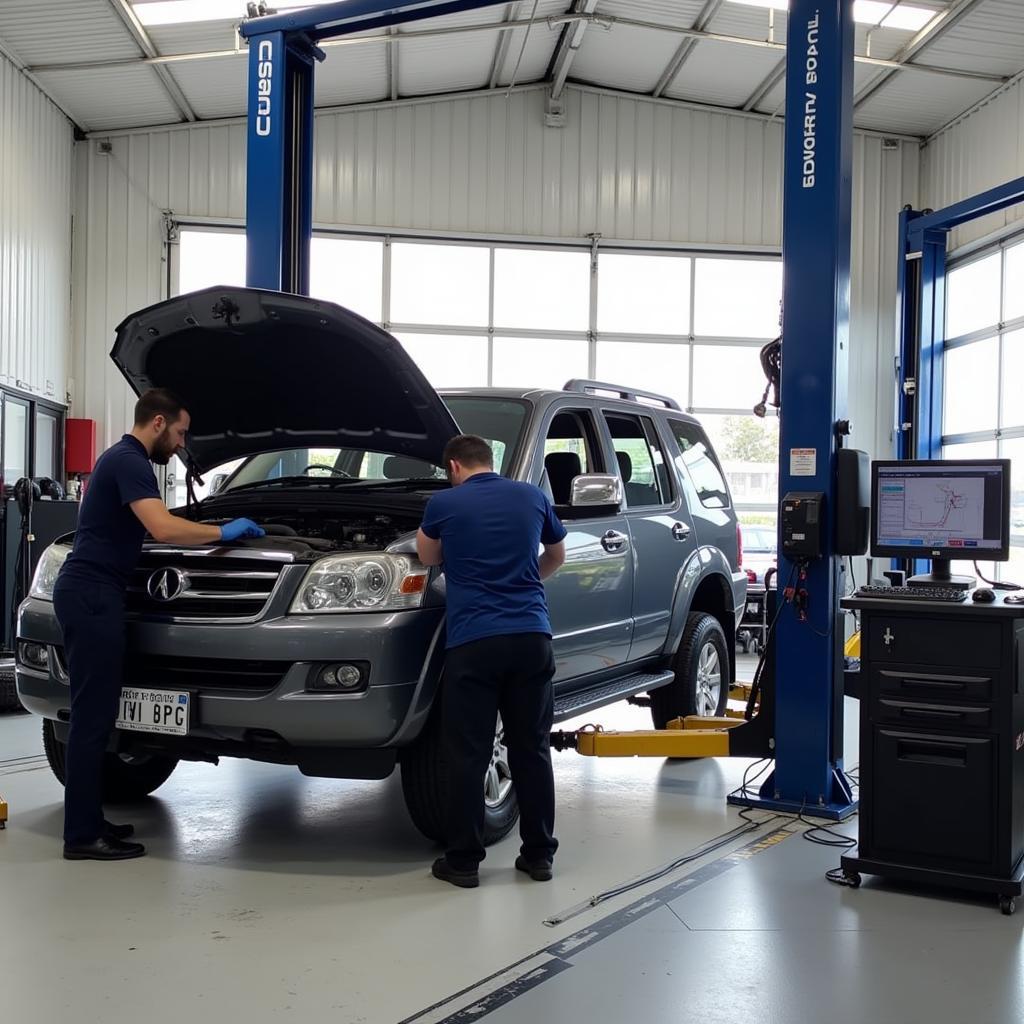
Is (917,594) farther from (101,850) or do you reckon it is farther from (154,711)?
(101,850)

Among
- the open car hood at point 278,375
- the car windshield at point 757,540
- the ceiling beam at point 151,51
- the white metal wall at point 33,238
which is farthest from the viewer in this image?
the car windshield at point 757,540

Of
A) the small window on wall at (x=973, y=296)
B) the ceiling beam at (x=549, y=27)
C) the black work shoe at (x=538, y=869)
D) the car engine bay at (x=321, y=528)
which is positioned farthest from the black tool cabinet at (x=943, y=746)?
the small window on wall at (x=973, y=296)

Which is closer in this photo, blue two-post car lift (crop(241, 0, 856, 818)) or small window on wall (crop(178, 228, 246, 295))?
blue two-post car lift (crop(241, 0, 856, 818))

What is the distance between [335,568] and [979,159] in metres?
12.4

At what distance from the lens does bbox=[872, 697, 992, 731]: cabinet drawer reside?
371 cm

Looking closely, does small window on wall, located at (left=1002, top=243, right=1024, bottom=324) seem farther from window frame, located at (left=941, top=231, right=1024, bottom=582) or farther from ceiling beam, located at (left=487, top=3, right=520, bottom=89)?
ceiling beam, located at (left=487, top=3, right=520, bottom=89)

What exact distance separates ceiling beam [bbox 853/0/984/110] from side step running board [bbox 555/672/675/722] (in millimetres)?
8863

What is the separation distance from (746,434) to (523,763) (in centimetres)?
1132

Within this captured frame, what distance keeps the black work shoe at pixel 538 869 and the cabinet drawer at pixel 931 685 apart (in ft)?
4.17

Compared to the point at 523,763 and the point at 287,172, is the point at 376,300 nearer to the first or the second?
the point at 287,172

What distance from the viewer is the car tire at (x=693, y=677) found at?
574 cm

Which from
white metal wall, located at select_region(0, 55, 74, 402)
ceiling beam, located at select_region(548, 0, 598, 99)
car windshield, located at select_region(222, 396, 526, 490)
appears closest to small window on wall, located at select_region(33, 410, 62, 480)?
white metal wall, located at select_region(0, 55, 74, 402)

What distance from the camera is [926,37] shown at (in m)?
11.9

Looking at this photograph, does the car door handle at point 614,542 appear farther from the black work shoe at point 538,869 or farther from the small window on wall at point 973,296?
the small window on wall at point 973,296
